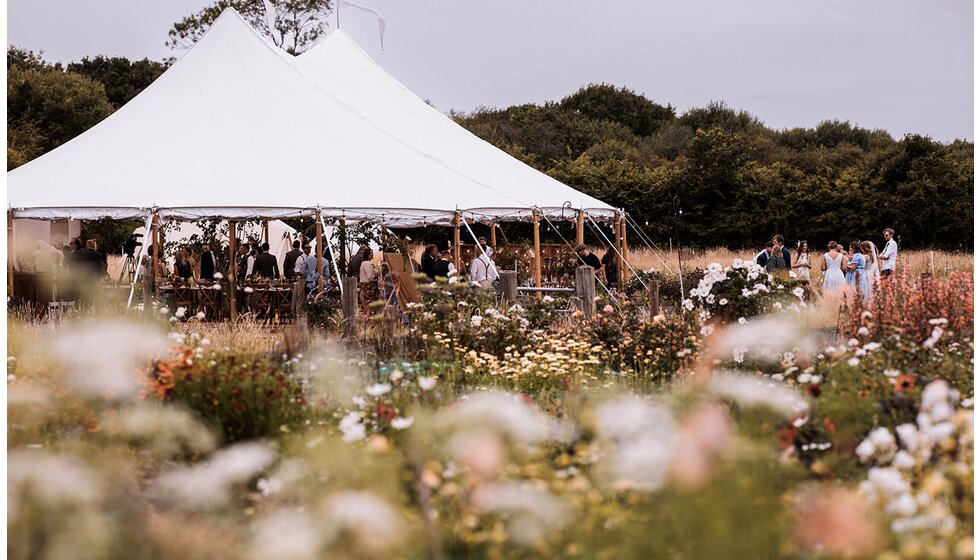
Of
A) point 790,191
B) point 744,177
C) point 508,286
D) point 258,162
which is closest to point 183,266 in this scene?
point 258,162

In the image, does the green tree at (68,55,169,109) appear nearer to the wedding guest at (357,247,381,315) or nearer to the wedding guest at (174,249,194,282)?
the wedding guest at (174,249,194,282)

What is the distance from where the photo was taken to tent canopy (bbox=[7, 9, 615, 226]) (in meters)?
13.8

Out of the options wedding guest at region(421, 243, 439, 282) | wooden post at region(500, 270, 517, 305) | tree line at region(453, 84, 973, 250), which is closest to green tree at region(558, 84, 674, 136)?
tree line at region(453, 84, 973, 250)

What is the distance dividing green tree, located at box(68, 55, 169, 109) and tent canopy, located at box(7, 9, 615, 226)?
27.5 metres

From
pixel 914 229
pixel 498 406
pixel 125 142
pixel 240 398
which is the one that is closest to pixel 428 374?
pixel 240 398

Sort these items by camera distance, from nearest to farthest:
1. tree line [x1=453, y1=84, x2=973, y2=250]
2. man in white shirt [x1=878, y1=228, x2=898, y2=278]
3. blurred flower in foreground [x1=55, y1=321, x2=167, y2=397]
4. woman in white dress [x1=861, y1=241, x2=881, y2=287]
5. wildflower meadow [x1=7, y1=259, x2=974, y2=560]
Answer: wildflower meadow [x1=7, y1=259, x2=974, y2=560] < blurred flower in foreground [x1=55, y1=321, x2=167, y2=397] < man in white shirt [x1=878, y1=228, x2=898, y2=278] < woman in white dress [x1=861, y1=241, x2=881, y2=287] < tree line [x1=453, y1=84, x2=973, y2=250]

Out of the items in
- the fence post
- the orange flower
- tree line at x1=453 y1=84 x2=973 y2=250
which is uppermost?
tree line at x1=453 y1=84 x2=973 y2=250

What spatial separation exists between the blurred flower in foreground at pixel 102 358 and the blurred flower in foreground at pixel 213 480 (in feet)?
2.35

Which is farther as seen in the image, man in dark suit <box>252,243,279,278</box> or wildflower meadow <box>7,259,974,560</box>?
man in dark suit <box>252,243,279,278</box>

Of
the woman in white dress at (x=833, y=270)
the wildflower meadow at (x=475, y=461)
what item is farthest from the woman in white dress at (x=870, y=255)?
the wildflower meadow at (x=475, y=461)

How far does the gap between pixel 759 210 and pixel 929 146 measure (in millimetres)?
4563

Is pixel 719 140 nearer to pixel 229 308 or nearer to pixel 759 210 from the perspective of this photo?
pixel 759 210

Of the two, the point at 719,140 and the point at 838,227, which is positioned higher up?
the point at 719,140

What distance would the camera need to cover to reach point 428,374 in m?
7.09
